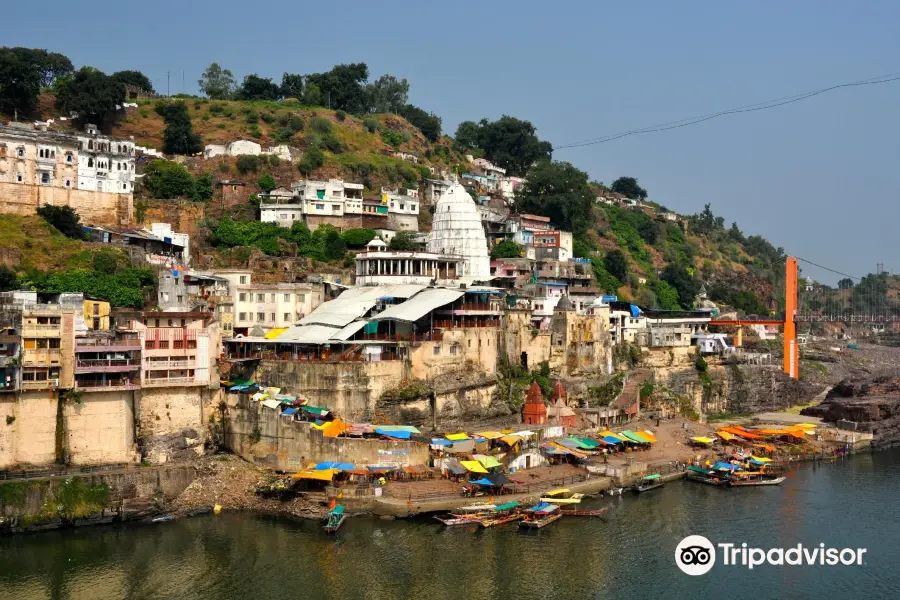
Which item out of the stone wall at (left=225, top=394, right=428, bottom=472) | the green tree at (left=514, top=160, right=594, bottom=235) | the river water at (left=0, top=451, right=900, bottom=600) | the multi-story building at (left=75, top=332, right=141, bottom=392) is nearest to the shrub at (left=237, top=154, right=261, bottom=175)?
the green tree at (left=514, top=160, right=594, bottom=235)

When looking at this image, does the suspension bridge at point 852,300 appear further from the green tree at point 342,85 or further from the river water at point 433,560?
the river water at point 433,560

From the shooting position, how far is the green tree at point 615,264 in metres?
79.8

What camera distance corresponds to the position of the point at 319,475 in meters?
36.1

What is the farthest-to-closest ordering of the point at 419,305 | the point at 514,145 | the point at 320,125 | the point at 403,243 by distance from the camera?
1. the point at 514,145
2. the point at 320,125
3. the point at 403,243
4. the point at 419,305

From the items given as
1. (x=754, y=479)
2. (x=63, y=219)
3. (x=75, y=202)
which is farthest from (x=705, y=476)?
(x=75, y=202)

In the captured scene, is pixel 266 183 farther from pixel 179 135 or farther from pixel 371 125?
pixel 371 125

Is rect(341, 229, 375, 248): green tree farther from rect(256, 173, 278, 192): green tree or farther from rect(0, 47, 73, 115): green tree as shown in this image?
rect(0, 47, 73, 115): green tree

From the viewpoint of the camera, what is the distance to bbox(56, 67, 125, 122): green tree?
66625 millimetres

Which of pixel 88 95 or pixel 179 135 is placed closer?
pixel 88 95

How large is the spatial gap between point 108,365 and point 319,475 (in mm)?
9039

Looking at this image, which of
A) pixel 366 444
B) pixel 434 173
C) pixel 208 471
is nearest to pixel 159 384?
pixel 208 471

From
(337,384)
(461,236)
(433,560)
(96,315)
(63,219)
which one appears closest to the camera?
(433,560)

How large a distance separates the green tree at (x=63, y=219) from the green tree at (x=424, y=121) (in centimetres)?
4844

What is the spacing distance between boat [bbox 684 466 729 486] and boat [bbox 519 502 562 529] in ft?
31.9
